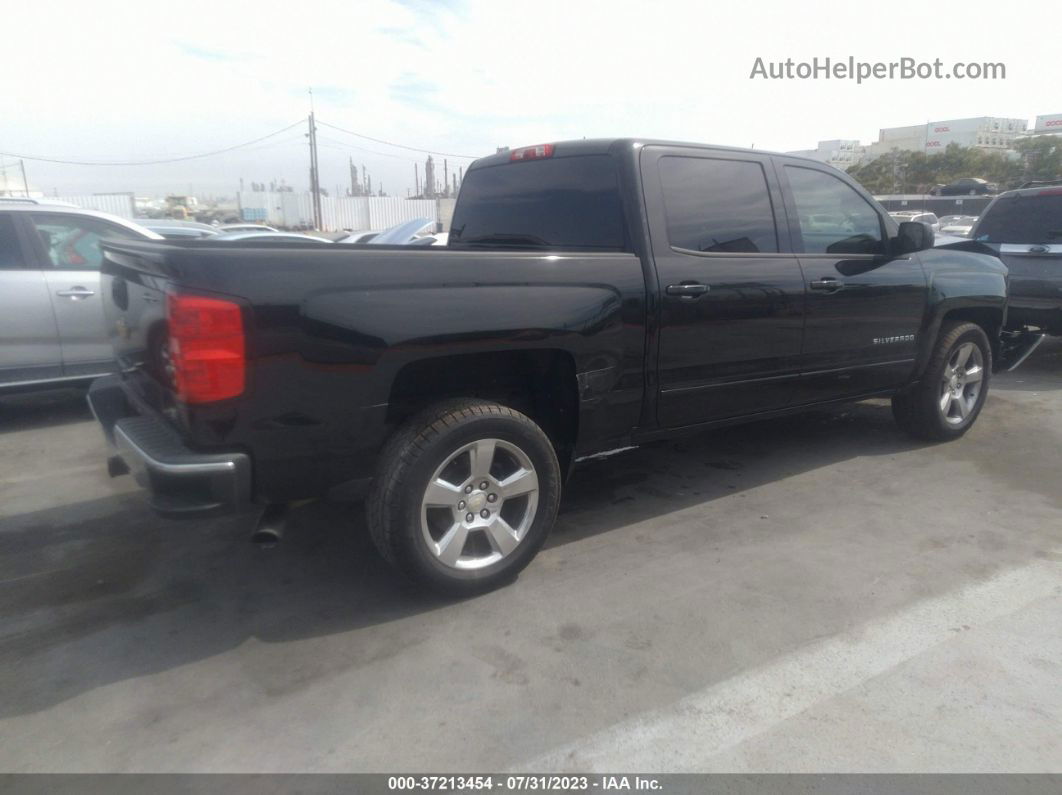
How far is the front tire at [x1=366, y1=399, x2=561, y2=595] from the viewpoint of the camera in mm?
2896

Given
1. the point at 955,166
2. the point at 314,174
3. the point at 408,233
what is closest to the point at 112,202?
the point at 314,174

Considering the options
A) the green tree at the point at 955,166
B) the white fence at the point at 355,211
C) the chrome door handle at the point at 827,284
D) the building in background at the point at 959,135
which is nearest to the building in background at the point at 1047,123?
the building in background at the point at 959,135

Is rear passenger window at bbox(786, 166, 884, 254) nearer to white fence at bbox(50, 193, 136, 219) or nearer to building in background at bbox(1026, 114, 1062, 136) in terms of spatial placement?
white fence at bbox(50, 193, 136, 219)

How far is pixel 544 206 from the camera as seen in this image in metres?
3.97

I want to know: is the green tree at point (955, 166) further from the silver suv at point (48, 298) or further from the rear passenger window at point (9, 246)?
the rear passenger window at point (9, 246)

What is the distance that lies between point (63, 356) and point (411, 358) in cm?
419

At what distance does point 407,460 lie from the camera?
2879mm

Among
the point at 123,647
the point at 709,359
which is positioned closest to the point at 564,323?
the point at 709,359

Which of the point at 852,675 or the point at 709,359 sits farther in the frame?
the point at 709,359

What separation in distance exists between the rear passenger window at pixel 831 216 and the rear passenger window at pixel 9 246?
5447 mm

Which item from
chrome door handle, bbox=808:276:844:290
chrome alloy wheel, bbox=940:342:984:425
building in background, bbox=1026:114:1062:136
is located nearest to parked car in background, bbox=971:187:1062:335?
chrome alloy wheel, bbox=940:342:984:425

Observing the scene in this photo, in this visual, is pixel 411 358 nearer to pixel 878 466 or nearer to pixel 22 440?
pixel 878 466

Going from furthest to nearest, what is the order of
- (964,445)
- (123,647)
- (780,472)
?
(964,445), (780,472), (123,647)

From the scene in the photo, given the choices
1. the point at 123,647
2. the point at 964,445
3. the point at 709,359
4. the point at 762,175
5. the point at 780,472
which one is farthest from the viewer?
the point at 964,445
